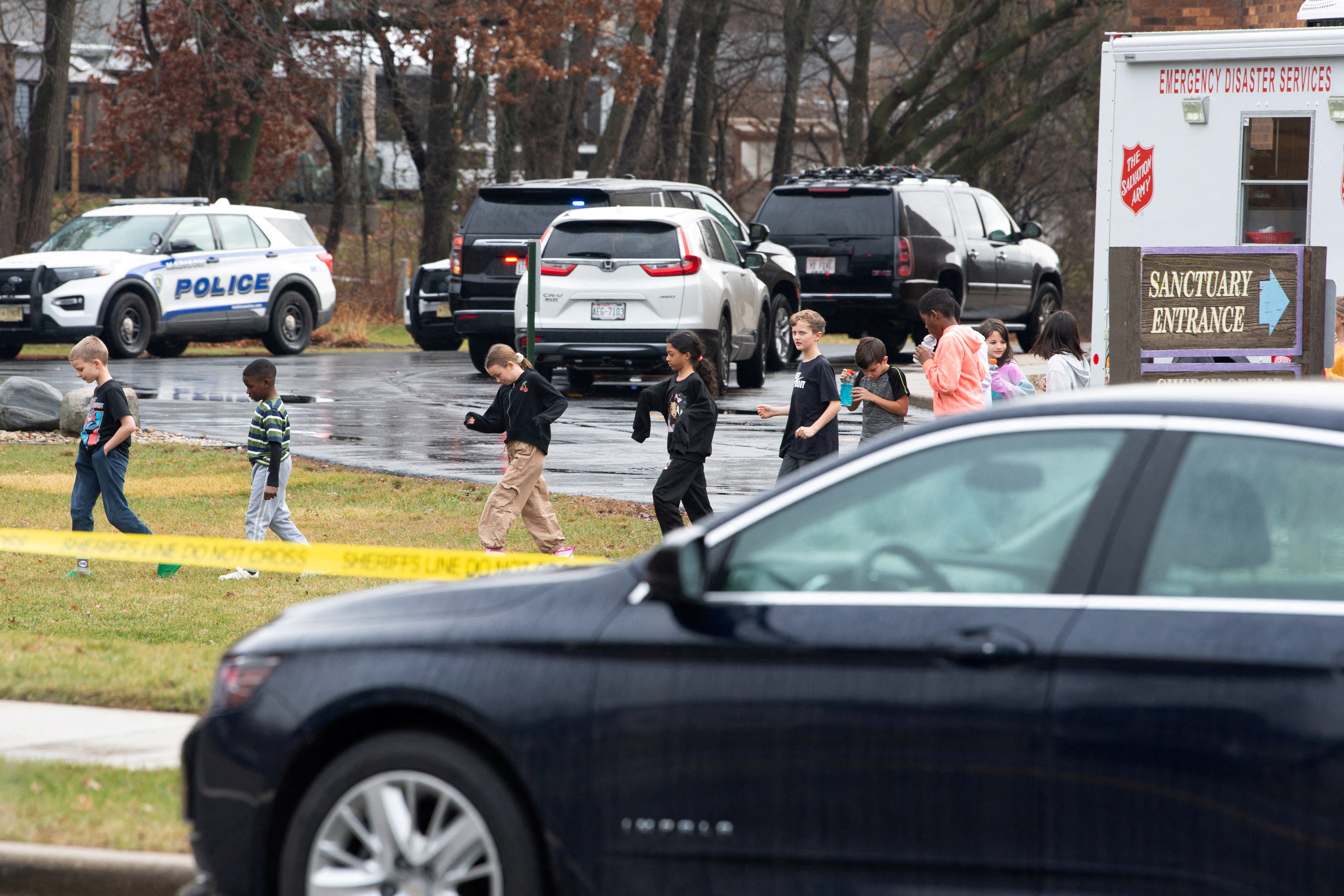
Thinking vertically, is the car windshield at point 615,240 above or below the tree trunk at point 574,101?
below

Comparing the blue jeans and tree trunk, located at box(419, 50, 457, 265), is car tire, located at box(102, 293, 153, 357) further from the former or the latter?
tree trunk, located at box(419, 50, 457, 265)

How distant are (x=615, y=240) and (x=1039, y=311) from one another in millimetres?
8692

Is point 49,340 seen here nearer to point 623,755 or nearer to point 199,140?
point 199,140

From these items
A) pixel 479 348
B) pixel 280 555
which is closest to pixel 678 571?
pixel 280 555

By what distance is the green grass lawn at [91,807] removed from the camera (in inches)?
195

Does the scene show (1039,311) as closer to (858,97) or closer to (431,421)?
(431,421)

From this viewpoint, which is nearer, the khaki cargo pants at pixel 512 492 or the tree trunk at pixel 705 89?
the khaki cargo pants at pixel 512 492

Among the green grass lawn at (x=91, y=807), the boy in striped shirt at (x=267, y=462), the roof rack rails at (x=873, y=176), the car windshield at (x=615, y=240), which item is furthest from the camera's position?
the roof rack rails at (x=873, y=176)

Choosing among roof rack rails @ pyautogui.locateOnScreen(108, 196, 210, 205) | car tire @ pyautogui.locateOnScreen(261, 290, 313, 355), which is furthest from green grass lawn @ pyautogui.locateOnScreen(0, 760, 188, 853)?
car tire @ pyautogui.locateOnScreen(261, 290, 313, 355)

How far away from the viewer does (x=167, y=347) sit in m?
22.8

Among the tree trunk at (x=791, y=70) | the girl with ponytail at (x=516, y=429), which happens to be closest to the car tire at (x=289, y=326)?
the tree trunk at (x=791, y=70)

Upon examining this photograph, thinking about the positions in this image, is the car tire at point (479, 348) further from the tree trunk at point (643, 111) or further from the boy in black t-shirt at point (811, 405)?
the tree trunk at point (643, 111)

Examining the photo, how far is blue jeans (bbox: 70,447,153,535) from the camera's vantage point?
30.9 ft

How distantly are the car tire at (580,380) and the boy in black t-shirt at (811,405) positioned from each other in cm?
908
